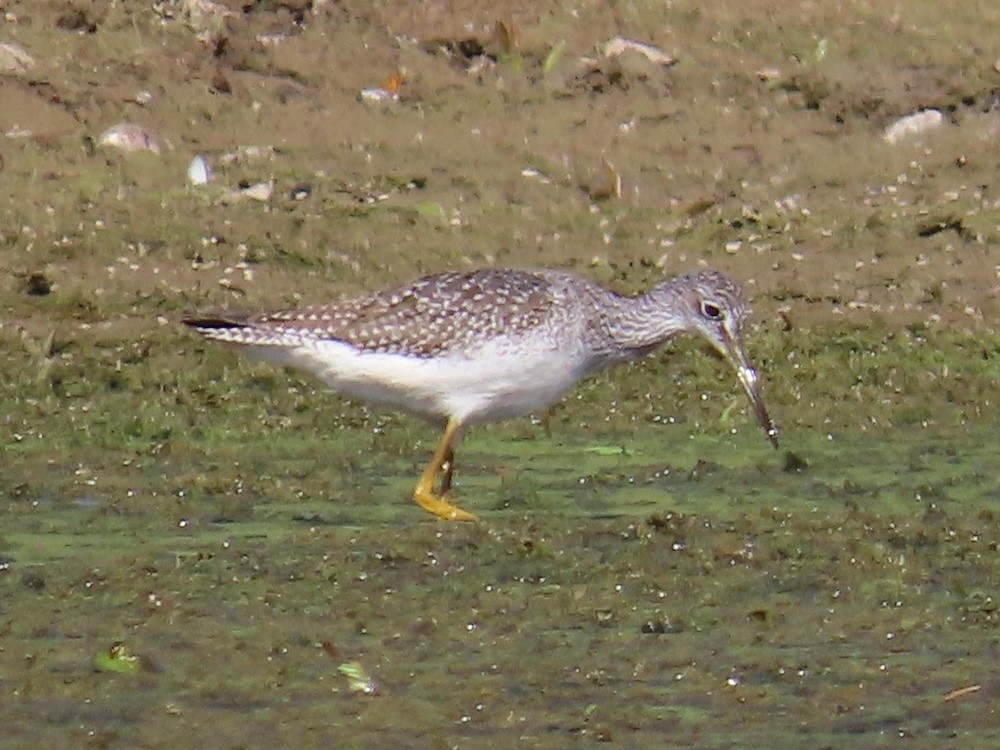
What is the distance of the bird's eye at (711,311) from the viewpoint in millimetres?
10656

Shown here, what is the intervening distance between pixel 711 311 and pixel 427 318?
4.27ft

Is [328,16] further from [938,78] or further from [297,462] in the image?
[297,462]

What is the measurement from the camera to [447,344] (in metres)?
10.1

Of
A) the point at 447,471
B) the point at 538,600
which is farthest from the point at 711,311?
the point at 538,600

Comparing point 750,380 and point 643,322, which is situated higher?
point 643,322

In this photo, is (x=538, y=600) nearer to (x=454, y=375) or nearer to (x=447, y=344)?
(x=454, y=375)

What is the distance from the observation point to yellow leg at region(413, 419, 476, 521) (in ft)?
32.3

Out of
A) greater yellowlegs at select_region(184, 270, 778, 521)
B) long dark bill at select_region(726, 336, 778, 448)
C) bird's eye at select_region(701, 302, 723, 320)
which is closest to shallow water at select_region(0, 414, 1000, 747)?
long dark bill at select_region(726, 336, 778, 448)

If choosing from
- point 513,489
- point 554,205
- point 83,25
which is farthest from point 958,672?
point 83,25

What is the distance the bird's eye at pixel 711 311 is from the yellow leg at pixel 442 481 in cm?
126

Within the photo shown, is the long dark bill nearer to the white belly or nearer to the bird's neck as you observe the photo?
the bird's neck

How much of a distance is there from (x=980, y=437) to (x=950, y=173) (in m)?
4.06

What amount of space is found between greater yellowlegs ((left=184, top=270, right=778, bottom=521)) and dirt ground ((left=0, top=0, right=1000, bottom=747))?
0.40 meters

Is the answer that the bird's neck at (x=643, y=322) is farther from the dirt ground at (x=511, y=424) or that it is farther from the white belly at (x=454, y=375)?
the dirt ground at (x=511, y=424)
